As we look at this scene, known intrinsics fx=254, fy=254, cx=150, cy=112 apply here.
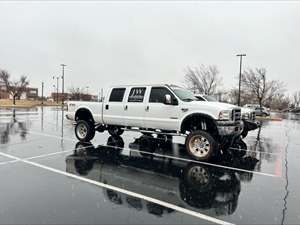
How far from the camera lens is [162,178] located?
17.9 feet

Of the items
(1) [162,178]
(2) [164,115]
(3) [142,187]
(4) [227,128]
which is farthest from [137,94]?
(3) [142,187]

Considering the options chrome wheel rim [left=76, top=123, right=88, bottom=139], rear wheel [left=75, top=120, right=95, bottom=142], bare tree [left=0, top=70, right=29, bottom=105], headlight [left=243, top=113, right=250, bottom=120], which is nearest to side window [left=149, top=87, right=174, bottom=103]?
rear wheel [left=75, top=120, right=95, bottom=142]

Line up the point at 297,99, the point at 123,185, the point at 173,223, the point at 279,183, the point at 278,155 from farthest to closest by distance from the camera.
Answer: the point at 297,99
the point at 278,155
the point at 279,183
the point at 123,185
the point at 173,223

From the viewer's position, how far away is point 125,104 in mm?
8961

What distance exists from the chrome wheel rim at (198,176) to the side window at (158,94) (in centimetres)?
266

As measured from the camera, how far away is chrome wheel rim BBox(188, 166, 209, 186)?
527 cm

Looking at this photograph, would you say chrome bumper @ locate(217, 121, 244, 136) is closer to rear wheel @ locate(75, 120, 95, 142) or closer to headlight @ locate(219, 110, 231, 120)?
headlight @ locate(219, 110, 231, 120)

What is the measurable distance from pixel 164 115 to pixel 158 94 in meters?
0.77

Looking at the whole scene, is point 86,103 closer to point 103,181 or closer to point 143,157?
point 143,157

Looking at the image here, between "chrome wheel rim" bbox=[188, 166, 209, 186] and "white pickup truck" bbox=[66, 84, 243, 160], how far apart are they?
94cm

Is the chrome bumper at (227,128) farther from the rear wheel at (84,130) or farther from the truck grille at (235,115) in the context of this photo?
the rear wheel at (84,130)

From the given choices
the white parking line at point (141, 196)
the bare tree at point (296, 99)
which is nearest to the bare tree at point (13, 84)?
the white parking line at point (141, 196)

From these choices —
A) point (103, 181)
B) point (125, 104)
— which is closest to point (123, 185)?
point (103, 181)

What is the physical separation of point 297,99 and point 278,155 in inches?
3906
